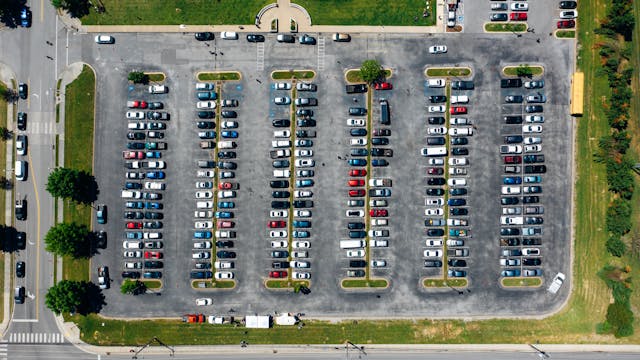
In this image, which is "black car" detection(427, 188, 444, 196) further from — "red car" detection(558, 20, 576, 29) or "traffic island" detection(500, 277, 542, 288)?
"red car" detection(558, 20, 576, 29)

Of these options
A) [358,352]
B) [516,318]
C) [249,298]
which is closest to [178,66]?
[249,298]

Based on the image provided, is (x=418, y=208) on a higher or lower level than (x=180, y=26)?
lower

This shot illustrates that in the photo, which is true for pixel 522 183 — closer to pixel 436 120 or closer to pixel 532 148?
pixel 532 148

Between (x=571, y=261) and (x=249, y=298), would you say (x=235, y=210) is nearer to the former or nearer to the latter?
(x=249, y=298)

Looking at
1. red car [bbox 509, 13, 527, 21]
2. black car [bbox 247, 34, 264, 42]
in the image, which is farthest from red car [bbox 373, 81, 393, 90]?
red car [bbox 509, 13, 527, 21]

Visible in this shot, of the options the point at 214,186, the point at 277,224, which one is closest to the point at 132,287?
the point at 214,186

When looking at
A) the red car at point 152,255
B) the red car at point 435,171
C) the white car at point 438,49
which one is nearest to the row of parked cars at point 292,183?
the red car at point 152,255
